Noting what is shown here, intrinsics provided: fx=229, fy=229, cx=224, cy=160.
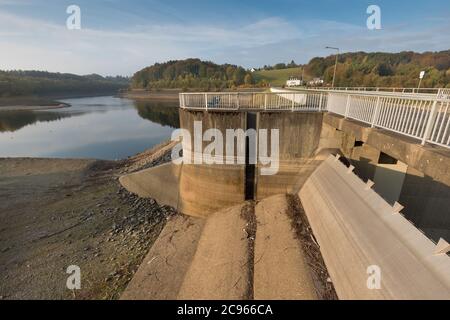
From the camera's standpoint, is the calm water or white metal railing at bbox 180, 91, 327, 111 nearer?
white metal railing at bbox 180, 91, 327, 111

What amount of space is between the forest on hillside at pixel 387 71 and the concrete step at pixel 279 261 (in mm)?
46788

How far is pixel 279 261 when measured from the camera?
7996 millimetres

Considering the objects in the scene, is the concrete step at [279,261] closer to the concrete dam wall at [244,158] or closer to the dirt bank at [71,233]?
the concrete dam wall at [244,158]

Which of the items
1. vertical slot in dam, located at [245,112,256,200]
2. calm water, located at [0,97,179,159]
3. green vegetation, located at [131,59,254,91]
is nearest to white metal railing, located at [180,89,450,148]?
vertical slot in dam, located at [245,112,256,200]

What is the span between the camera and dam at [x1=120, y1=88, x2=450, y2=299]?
17.3 feet

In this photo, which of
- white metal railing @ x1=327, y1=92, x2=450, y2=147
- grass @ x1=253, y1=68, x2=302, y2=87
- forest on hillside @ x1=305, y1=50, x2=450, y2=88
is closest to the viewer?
white metal railing @ x1=327, y1=92, x2=450, y2=147

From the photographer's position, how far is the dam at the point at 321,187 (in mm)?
5273

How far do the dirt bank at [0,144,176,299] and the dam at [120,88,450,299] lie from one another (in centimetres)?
157

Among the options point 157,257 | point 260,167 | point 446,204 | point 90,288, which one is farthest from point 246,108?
point 90,288

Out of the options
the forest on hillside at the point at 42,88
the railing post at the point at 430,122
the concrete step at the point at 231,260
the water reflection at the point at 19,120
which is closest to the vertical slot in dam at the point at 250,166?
the concrete step at the point at 231,260

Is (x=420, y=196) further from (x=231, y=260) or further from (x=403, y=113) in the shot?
(x=231, y=260)

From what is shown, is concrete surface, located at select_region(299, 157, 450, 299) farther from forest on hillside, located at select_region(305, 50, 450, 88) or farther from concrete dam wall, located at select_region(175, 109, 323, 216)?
forest on hillside, located at select_region(305, 50, 450, 88)

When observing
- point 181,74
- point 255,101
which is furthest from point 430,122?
point 181,74

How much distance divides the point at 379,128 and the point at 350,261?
13.1 feet
